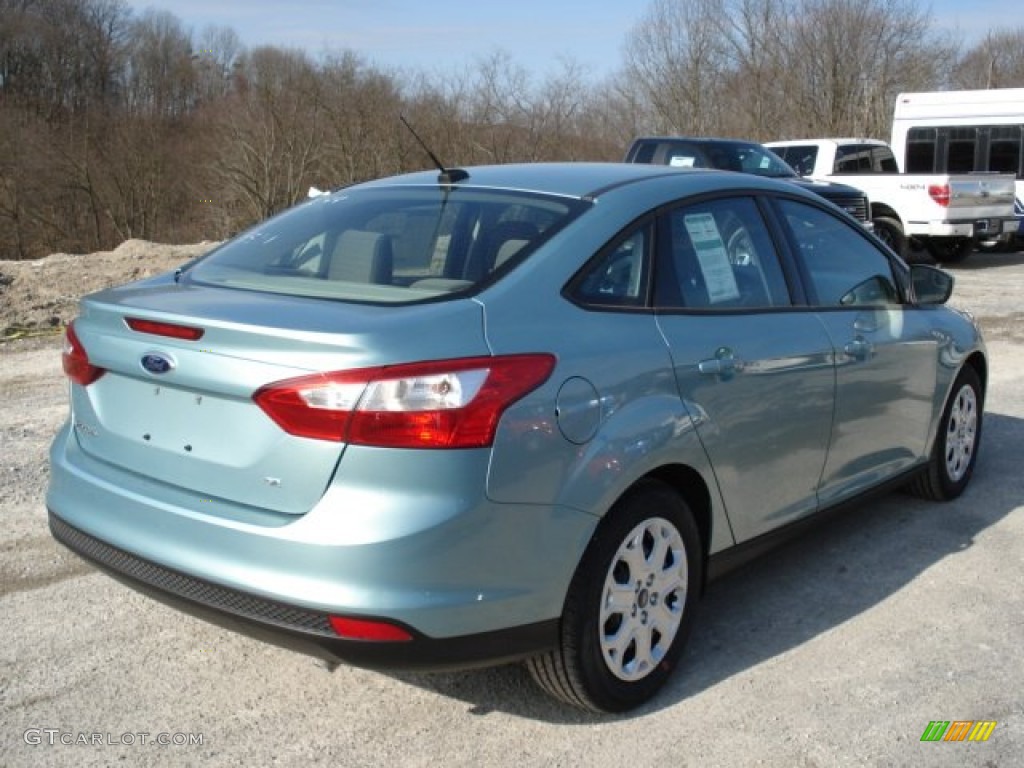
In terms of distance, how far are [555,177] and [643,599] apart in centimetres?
151

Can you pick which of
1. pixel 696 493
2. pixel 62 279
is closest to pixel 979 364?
pixel 696 493

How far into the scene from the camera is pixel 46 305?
10.9m

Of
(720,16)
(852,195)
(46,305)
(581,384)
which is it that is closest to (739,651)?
(581,384)

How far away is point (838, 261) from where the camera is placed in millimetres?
4496

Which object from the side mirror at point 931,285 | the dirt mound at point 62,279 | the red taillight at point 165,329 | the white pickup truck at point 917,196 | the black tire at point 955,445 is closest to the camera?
the red taillight at point 165,329

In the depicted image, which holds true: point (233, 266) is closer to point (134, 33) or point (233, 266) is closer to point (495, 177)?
point (495, 177)

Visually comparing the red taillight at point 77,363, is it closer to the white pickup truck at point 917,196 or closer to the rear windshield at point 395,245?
the rear windshield at point 395,245

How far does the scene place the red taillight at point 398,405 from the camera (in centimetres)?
Answer: 264

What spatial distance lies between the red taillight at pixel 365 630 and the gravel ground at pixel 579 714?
0.52m

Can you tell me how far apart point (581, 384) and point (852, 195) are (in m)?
12.6

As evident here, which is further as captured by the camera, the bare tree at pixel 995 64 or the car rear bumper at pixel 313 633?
the bare tree at pixel 995 64

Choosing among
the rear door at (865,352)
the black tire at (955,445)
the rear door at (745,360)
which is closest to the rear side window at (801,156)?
the black tire at (955,445)

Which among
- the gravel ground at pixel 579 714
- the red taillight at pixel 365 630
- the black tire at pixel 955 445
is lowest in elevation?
the gravel ground at pixel 579 714

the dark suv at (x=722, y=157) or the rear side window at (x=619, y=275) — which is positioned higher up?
the dark suv at (x=722, y=157)
